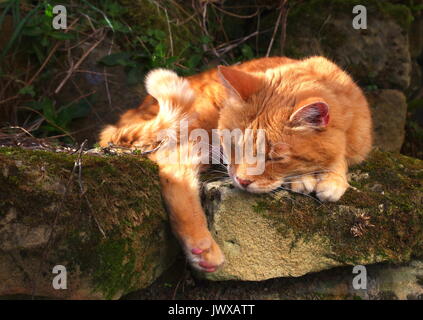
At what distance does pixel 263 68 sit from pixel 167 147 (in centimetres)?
117

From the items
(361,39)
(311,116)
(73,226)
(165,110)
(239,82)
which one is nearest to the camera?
(73,226)

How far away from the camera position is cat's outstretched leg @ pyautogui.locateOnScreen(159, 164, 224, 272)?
2.69 metres

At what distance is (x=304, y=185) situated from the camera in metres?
2.83

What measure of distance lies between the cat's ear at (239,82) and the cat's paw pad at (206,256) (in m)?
0.95

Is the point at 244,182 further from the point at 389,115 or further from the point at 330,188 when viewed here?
the point at 389,115

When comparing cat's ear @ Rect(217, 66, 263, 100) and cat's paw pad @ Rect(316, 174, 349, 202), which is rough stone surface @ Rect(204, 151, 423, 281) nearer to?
cat's paw pad @ Rect(316, 174, 349, 202)

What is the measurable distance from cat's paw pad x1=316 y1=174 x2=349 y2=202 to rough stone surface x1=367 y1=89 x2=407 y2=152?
2396 millimetres

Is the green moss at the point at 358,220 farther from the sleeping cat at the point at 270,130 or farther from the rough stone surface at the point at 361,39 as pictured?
the rough stone surface at the point at 361,39

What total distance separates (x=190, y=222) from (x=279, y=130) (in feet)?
2.44

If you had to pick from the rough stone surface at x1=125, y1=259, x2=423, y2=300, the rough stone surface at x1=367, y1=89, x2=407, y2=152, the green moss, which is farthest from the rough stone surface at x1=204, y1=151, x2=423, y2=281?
the rough stone surface at x1=367, y1=89, x2=407, y2=152

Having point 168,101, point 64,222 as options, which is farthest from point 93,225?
point 168,101

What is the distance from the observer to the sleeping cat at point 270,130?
107 inches

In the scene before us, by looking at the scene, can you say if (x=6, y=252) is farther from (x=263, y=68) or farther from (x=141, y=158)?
(x=263, y=68)

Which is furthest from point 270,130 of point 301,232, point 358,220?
point 358,220
